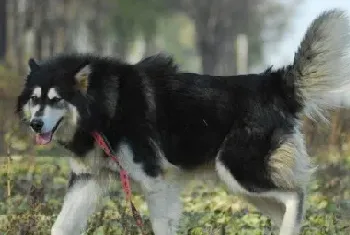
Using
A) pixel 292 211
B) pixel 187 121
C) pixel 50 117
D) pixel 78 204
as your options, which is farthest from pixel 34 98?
pixel 292 211

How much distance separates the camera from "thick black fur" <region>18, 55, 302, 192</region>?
22.6 feet

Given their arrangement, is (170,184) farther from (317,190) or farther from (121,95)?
(317,190)

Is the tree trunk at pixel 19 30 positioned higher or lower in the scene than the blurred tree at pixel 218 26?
higher

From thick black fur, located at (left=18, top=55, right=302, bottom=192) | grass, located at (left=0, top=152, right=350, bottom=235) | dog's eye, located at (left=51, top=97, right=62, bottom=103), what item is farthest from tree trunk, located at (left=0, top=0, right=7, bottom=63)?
dog's eye, located at (left=51, top=97, right=62, bottom=103)

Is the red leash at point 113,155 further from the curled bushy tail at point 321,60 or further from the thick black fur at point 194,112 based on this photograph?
the curled bushy tail at point 321,60

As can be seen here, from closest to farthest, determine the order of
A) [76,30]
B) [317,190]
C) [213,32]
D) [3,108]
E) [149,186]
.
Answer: [149,186] → [317,190] → [3,108] → [76,30] → [213,32]

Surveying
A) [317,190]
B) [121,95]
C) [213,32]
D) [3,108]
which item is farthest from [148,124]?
[213,32]

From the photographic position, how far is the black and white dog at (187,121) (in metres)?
6.82

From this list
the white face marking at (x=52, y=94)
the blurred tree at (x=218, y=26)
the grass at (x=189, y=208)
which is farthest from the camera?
the blurred tree at (x=218, y=26)

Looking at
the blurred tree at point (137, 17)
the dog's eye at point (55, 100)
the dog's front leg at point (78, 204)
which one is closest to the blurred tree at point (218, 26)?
the blurred tree at point (137, 17)

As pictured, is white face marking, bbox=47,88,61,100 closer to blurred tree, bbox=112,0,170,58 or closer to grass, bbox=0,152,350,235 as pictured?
grass, bbox=0,152,350,235

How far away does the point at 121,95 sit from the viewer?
6953 mm

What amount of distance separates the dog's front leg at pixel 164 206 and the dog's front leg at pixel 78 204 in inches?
17.7

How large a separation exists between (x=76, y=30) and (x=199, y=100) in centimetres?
2885
